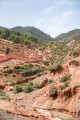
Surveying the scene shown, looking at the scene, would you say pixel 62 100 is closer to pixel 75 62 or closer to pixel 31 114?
pixel 31 114

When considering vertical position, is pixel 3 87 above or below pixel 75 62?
below

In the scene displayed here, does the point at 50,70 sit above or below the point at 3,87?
above

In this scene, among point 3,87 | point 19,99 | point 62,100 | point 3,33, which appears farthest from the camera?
point 3,33

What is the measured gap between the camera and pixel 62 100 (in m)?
12.2

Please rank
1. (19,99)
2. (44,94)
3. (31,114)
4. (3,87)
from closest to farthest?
A: (31,114) → (44,94) → (19,99) → (3,87)

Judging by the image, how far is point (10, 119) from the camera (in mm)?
7242

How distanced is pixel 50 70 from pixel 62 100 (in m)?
9.45

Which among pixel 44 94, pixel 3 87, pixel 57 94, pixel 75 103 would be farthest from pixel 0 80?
pixel 75 103

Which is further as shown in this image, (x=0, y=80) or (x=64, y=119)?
(x=0, y=80)

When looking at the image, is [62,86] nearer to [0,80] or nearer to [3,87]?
[3,87]

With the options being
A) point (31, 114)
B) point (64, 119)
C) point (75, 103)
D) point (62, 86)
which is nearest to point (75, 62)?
point (62, 86)

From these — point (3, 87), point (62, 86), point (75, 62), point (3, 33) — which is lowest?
point (3, 87)

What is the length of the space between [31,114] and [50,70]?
13.0m

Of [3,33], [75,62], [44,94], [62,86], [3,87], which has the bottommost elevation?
[3,87]
